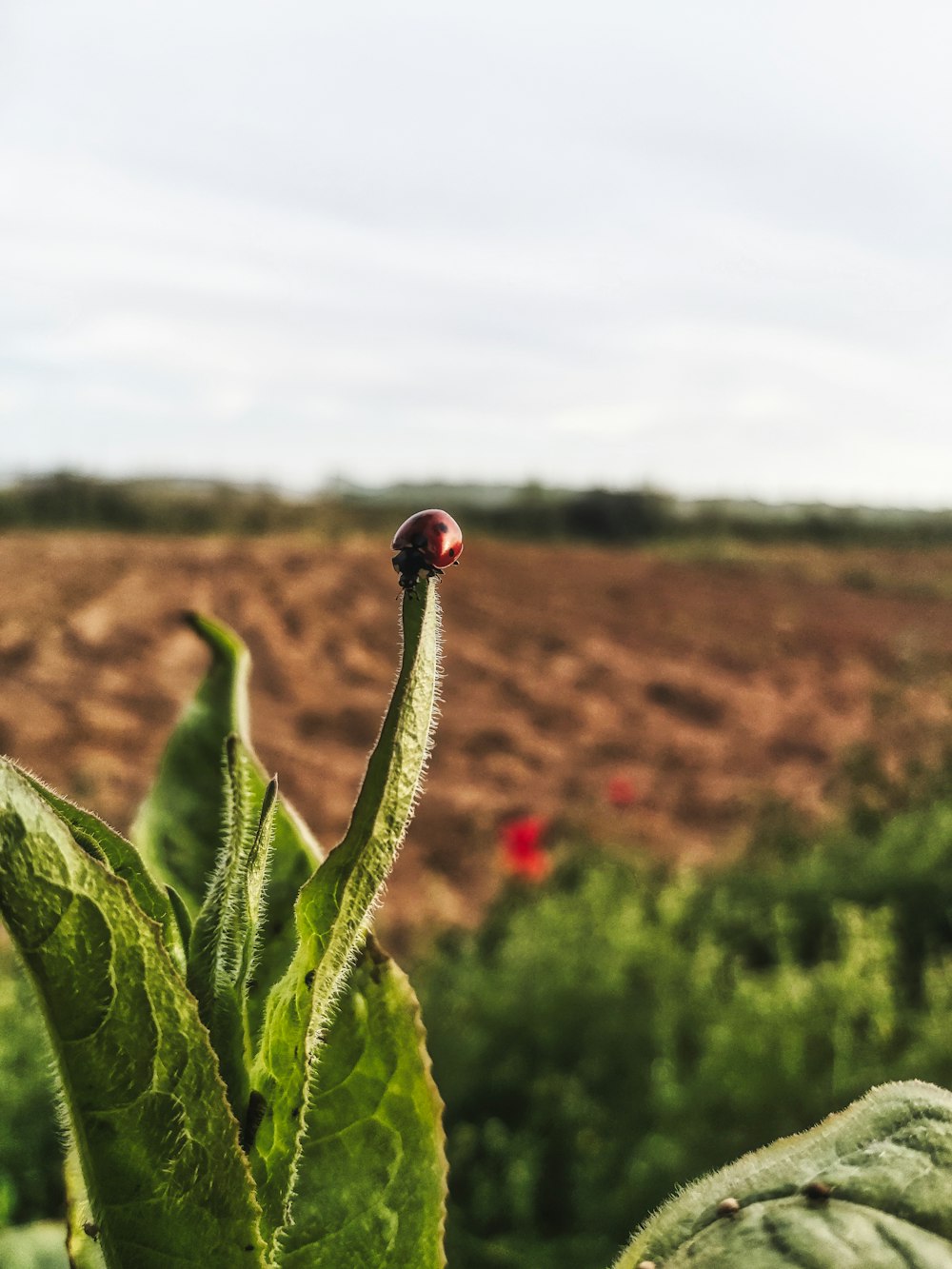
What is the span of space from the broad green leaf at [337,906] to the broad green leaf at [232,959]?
12 millimetres

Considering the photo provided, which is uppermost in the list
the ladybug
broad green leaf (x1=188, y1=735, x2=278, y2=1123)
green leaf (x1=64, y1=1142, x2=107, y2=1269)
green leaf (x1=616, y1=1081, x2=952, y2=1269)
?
the ladybug

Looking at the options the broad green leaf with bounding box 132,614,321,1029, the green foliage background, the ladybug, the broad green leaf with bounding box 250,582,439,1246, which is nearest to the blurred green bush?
the green foliage background

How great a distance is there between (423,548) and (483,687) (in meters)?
12.9

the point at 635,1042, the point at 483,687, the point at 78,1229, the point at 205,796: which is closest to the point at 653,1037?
the point at 635,1042

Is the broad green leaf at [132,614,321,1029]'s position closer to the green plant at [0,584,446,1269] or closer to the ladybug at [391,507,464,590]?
the green plant at [0,584,446,1269]

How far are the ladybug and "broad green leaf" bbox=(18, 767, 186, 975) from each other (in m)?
0.18

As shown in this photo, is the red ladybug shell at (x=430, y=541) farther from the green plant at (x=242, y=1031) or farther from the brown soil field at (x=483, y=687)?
the brown soil field at (x=483, y=687)

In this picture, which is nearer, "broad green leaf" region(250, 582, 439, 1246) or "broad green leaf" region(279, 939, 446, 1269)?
"broad green leaf" region(250, 582, 439, 1246)

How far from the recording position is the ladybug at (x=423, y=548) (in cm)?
48

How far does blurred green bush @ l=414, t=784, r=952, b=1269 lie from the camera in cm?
374

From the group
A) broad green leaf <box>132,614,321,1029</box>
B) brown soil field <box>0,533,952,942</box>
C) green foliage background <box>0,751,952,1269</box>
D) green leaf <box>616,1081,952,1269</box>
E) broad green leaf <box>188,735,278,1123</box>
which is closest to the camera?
green leaf <box>616,1081,952,1269</box>

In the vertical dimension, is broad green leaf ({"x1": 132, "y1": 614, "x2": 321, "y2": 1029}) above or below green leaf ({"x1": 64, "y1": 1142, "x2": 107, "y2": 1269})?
above

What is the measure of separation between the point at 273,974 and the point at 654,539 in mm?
29736

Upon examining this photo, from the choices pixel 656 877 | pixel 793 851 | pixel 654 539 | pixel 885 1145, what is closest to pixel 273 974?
pixel 885 1145
